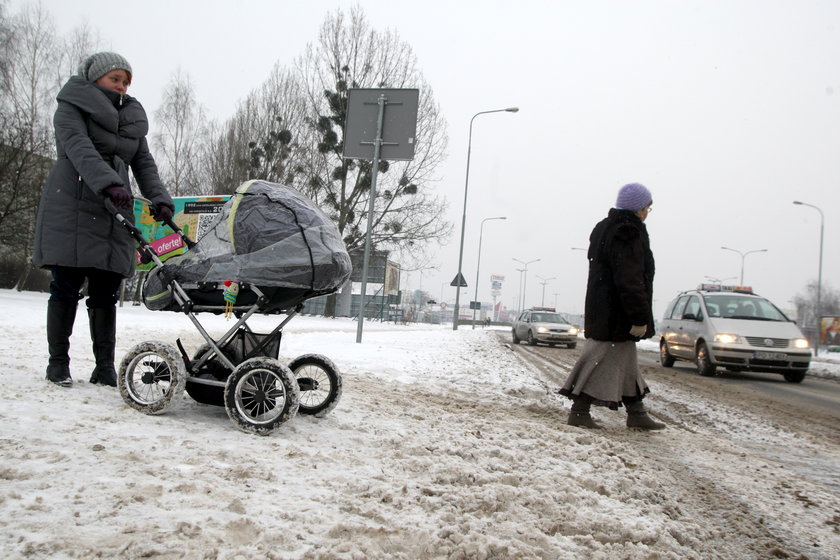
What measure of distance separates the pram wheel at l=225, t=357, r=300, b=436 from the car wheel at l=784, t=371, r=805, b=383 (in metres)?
11.2

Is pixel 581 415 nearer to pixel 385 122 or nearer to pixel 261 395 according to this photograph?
pixel 261 395

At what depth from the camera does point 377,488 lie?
2.32 meters

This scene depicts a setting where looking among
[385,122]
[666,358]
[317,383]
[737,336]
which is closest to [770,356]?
[737,336]

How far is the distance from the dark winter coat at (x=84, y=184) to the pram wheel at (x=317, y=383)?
4.11 ft

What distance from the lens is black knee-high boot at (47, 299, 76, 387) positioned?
3545mm

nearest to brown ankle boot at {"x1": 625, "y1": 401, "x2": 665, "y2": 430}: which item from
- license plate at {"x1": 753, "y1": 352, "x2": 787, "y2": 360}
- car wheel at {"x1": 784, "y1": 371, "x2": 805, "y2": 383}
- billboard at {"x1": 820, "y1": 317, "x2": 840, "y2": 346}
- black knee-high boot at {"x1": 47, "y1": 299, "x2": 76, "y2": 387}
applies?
black knee-high boot at {"x1": 47, "y1": 299, "x2": 76, "y2": 387}

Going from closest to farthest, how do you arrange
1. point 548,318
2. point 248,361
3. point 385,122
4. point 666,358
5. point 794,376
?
point 248,361 < point 385,122 < point 794,376 < point 666,358 < point 548,318

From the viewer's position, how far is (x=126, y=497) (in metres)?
1.88

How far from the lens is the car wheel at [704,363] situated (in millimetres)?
11039

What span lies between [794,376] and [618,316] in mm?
9148

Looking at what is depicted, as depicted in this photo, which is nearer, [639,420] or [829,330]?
[639,420]

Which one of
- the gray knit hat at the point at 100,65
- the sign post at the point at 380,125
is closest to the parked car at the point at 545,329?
the sign post at the point at 380,125

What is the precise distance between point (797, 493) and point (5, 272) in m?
38.1

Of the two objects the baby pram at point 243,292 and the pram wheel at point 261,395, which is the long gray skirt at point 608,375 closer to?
the baby pram at point 243,292
